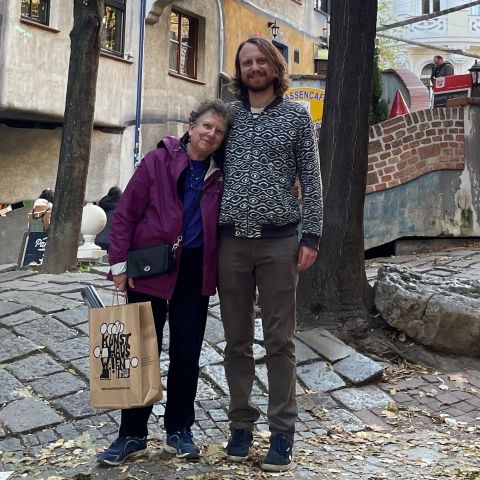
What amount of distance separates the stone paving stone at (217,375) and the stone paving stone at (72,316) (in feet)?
4.03

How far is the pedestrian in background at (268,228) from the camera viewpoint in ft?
12.5

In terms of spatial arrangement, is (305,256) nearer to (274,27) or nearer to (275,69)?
(275,69)

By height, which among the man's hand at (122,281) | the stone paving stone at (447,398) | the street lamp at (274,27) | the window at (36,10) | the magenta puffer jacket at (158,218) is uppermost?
the street lamp at (274,27)

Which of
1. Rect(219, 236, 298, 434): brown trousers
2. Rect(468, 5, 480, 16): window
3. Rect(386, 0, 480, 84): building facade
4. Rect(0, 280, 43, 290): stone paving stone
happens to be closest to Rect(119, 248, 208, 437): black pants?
Rect(219, 236, 298, 434): brown trousers

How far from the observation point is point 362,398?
5.21 m

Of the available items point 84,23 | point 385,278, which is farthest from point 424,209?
point 84,23

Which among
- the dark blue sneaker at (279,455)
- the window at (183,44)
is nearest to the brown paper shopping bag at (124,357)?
the dark blue sneaker at (279,455)

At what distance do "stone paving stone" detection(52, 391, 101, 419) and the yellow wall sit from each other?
44.5ft

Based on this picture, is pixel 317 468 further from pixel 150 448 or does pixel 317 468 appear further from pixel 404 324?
pixel 404 324

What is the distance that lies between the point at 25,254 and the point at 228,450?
5998 mm

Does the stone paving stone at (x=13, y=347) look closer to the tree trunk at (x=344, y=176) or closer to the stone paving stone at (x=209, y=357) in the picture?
the stone paving stone at (x=209, y=357)

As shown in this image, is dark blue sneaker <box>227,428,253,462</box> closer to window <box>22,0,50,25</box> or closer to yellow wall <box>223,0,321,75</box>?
window <box>22,0,50,25</box>

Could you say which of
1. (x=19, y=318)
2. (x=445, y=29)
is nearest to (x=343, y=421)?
(x=19, y=318)

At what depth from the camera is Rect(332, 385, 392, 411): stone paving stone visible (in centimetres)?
512
